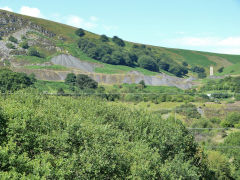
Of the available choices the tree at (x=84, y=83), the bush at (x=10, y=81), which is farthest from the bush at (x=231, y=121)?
the bush at (x=10, y=81)

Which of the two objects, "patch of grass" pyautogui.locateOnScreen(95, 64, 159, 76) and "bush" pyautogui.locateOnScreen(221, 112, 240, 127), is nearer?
"bush" pyautogui.locateOnScreen(221, 112, 240, 127)

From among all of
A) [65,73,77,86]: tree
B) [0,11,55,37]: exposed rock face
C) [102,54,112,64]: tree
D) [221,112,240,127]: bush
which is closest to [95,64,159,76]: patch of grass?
[102,54,112,64]: tree

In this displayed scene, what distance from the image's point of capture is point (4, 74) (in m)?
78.2

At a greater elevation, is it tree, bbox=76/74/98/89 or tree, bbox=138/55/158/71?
tree, bbox=138/55/158/71

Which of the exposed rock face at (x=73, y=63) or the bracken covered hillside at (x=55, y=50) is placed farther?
the exposed rock face at (x=73, y=63)

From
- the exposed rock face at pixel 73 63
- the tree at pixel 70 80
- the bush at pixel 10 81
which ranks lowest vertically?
the tree at pixel 70 80

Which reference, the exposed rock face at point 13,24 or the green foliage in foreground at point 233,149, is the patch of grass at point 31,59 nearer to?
the exposed rock face at point 13,24

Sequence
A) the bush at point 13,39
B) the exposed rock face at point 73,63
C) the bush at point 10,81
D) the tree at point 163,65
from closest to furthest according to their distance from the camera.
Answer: the bush at point 10,81 → the exposed rock face at point 73,63 → the bush at point 13,39 → the tree at point 163,65

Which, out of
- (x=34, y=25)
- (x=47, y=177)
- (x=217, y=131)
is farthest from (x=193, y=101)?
(x=34, y=25)

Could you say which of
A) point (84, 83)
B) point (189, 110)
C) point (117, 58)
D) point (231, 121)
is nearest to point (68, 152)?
point (231, 121)

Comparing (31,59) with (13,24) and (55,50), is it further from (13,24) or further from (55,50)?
(13,24)

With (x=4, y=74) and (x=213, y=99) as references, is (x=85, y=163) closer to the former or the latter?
(x=4, y=74)

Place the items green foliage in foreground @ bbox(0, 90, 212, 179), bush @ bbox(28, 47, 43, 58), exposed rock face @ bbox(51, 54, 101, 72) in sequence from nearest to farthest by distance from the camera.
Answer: green foliage in foreground @ bbox(0, 90, 212, 179) < bush @ bbox(28, 47, 43, 58) < exposed rock face @ bbox(51, 54, 101, 72)

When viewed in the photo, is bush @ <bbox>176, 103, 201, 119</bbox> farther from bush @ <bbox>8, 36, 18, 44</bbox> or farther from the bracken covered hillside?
bush @ <bbox>8, 36, 18, 44</bbox>
